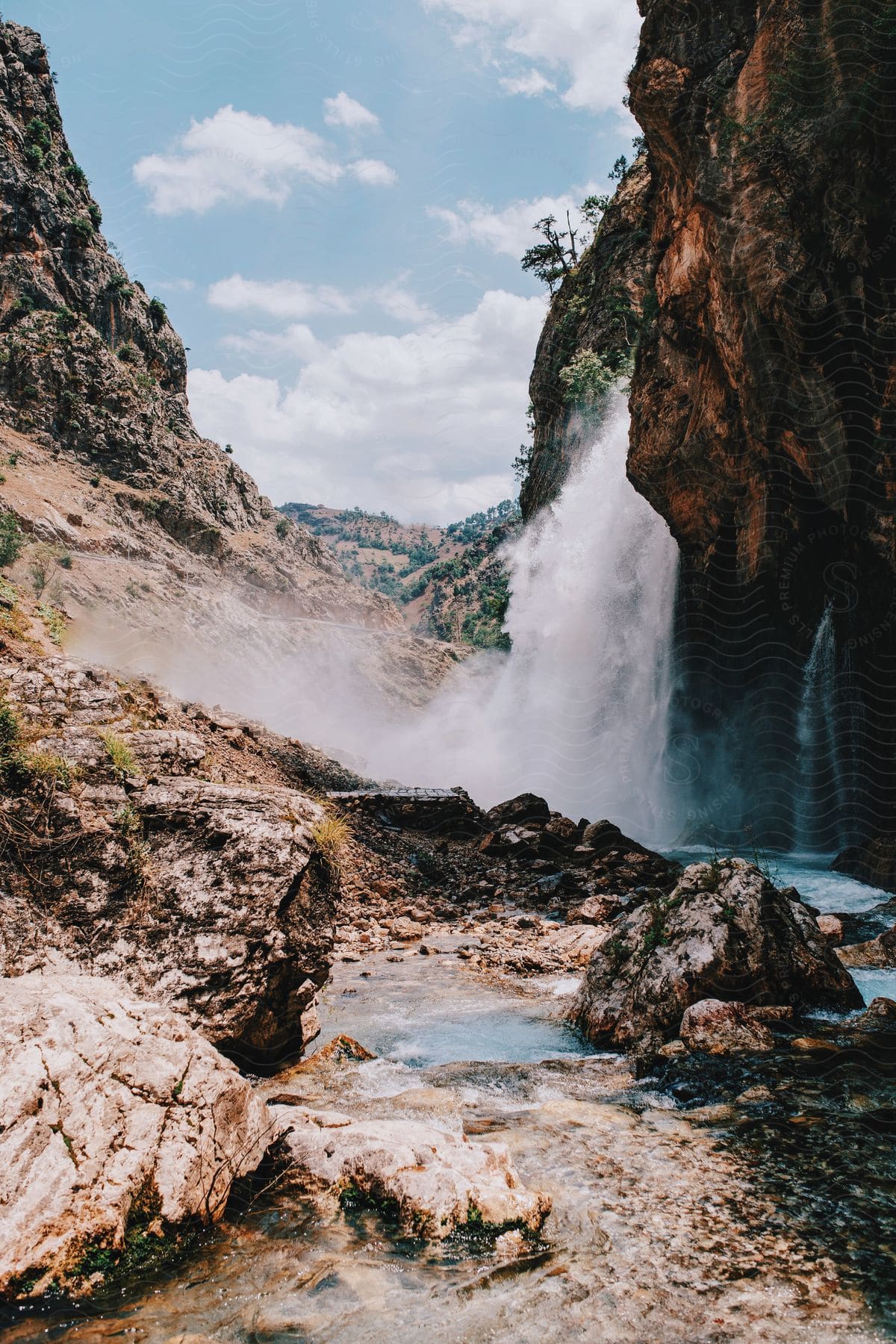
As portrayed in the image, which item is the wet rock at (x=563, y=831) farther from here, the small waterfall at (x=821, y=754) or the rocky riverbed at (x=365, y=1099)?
the rocky riverbed at (x=365, y=1099)

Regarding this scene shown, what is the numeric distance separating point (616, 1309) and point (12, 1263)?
1935 mm

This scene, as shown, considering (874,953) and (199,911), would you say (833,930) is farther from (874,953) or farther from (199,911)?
(199,911)

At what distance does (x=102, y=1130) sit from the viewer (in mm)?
2465

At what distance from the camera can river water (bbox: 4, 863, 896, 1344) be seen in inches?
87.5

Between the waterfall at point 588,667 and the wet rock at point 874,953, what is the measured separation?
1519cm

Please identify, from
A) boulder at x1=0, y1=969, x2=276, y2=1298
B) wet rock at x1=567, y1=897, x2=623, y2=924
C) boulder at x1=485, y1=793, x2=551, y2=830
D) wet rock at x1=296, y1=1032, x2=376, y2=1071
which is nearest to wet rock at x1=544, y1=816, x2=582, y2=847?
boulder at x1=485, y1=793, x2=551, y2=830

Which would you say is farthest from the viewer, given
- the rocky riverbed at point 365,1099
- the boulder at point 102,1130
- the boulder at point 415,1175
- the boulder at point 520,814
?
the boulder at point 520,814

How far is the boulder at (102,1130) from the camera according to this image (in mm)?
2195

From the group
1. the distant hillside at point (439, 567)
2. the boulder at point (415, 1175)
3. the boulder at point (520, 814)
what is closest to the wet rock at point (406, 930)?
the boulder at point (520, 814)

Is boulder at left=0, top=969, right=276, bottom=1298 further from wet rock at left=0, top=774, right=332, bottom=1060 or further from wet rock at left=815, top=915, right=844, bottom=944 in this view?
wet rock at left=815, top=915, right=844, bottom=944

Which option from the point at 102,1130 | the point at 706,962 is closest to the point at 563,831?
the point at 706,962

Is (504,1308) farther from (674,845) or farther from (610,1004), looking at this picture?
(674,845)

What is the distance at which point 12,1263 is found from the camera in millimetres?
2078

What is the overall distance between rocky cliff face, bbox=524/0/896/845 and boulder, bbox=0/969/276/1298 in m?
13.7
